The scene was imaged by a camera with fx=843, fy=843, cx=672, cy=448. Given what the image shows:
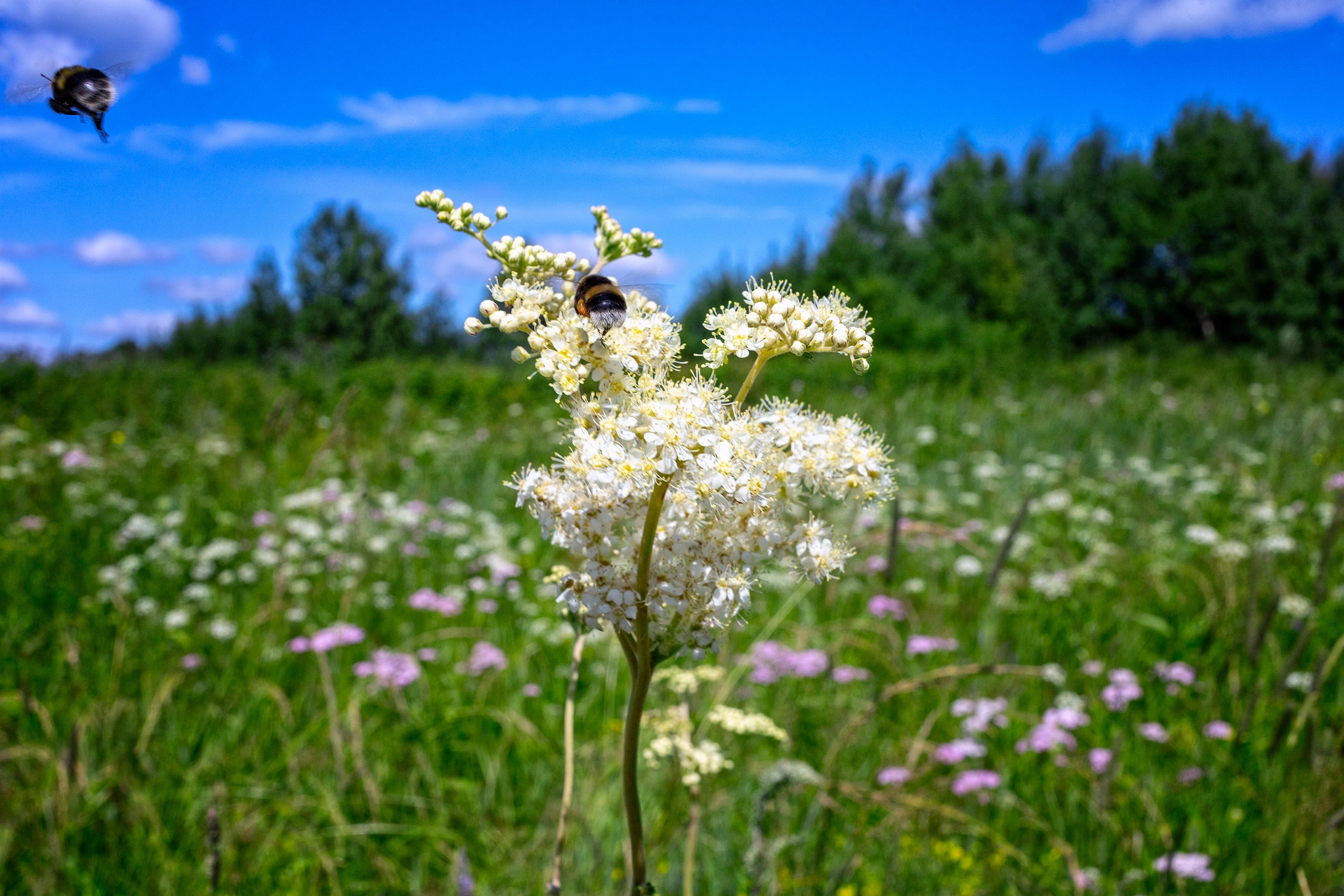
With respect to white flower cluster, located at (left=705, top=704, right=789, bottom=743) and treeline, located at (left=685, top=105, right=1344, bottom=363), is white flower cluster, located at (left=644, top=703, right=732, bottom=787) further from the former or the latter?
treeline, located at (left=685, top=105, right=1344, bottom=363)

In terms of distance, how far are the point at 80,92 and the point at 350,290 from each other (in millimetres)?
22897

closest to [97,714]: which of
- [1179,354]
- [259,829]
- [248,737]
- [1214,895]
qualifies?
[248,737]

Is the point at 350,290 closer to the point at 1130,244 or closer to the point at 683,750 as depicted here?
the point at 683,750

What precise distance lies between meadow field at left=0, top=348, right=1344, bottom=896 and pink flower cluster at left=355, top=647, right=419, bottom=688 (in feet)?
0.07

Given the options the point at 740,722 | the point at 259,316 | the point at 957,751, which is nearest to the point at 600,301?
the point at 740,722

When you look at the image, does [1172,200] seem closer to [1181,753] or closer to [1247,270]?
[1247,270]

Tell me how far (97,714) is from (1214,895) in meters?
4.23

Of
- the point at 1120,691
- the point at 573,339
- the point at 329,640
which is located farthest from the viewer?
the point at 329,640

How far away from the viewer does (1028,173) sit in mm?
57531

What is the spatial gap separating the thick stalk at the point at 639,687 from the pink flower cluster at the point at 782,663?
2.89 metres

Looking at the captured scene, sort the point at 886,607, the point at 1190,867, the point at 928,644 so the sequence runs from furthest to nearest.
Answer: the point at 886,607 → the point at 928,644 → the point at 1190,867

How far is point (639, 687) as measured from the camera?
1.12m

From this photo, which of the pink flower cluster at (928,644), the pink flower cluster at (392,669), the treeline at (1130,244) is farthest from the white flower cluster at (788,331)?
the treeline at (1130,244)

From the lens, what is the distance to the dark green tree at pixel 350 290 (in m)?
14.8
